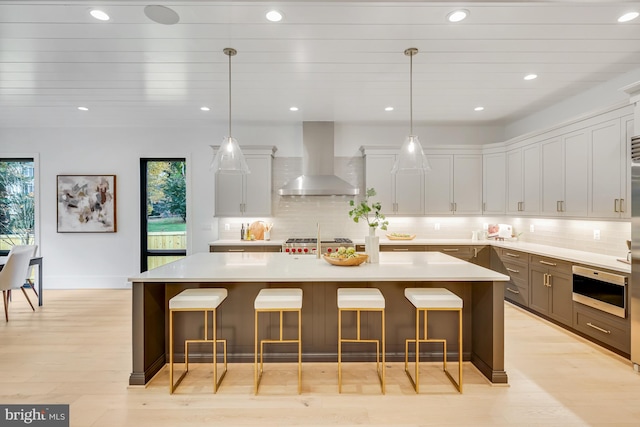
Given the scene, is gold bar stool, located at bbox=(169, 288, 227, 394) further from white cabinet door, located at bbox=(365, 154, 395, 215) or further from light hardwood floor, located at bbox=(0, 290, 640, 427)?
white cabinet door, located at bbox=(365, 154, 395, 215)

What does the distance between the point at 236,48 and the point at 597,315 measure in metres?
4.30

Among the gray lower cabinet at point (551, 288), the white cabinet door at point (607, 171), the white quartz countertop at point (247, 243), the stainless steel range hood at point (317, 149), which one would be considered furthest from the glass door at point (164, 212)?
the white cabinet door at point (607, 171)

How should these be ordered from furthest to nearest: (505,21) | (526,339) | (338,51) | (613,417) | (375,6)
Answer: (526,339)
(338,51)
(505,21)
(375,6)
(613,417)

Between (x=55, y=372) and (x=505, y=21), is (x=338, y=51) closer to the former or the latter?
(x=505, y=21)

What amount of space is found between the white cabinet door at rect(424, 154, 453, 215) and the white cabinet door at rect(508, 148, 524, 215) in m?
0.84

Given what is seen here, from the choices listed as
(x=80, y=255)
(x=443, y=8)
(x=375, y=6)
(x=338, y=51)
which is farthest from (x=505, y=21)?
(x=80, y=255)

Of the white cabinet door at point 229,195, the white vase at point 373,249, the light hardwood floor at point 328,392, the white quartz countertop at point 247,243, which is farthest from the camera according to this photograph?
the white cabinet door at point 229,195

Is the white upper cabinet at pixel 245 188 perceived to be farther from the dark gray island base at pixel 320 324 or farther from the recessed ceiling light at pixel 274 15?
the recessed ceiling light at pixel 274 15

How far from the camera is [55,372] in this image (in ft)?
9.05

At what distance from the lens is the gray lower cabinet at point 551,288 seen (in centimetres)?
359

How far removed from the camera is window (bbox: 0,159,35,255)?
5.72m

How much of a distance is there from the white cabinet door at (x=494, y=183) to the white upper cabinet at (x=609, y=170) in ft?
5.08

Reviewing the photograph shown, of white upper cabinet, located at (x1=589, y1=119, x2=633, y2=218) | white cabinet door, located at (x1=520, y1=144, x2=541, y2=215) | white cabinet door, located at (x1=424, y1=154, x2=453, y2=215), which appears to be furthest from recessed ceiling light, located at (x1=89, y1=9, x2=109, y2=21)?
white cabinet door, located at (x1=520, y1=144, x2=541, y2=215)


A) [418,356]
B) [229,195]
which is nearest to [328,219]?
[229,195]
